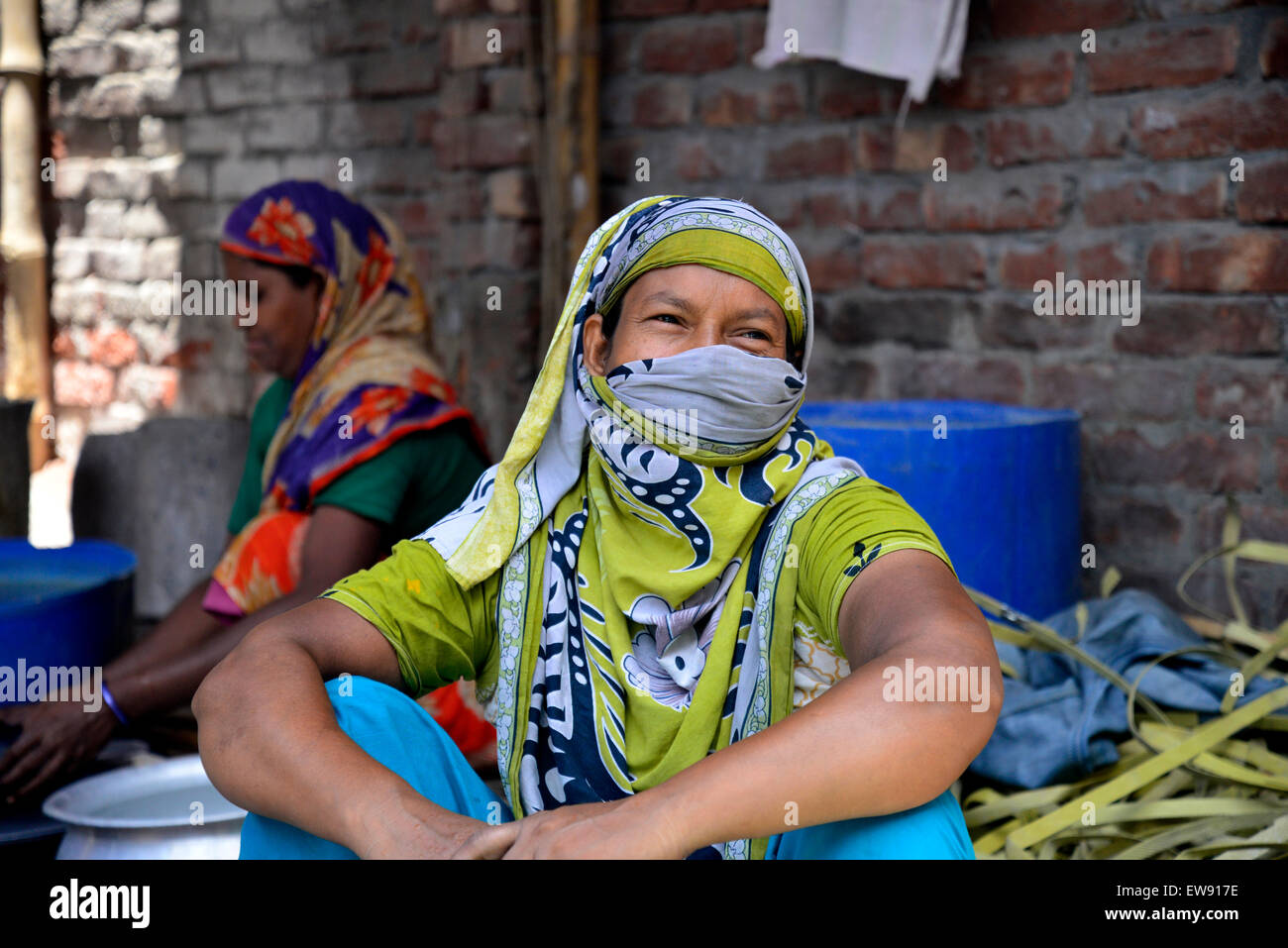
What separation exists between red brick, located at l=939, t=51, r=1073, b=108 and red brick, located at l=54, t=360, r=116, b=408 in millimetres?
3340

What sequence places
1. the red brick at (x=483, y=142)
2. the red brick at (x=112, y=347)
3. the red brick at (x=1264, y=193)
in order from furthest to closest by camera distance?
the red brick at (x=112, y=347) < the red brick at (x=483, y=142) < the red brick at (x=1264, y=193)

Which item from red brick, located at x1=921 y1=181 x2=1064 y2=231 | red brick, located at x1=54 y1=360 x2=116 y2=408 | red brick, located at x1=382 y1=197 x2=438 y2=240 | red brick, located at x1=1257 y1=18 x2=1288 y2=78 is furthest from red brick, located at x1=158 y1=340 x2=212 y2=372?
red brick, located at x1=1257 y1=18 x2=1288 y2=78

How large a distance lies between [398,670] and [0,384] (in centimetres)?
397

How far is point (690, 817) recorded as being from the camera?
1253 millimetres

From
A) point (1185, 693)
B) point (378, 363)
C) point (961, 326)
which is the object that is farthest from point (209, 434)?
point (1185, 693)

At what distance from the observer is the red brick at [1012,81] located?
265cm

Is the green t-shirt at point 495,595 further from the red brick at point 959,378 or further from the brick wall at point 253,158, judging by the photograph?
the brick wall at point 253,158

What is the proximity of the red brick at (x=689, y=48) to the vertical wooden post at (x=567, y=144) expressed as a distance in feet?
0.48

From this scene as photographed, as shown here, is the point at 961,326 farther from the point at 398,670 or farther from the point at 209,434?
the point at 209,434

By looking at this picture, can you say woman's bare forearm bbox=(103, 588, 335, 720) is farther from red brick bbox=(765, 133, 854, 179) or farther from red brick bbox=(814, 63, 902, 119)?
red brick bbox=(814, 63, 902, 119)

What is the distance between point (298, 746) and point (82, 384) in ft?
12.7

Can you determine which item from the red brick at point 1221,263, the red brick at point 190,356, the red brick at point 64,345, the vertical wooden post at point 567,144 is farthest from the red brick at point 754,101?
the red brick at point 64,345

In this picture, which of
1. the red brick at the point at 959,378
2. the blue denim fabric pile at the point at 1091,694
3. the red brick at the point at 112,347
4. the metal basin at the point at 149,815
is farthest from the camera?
the red brick at the point at 112,347

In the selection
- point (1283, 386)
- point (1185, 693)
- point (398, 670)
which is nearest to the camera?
point (398, 670)
